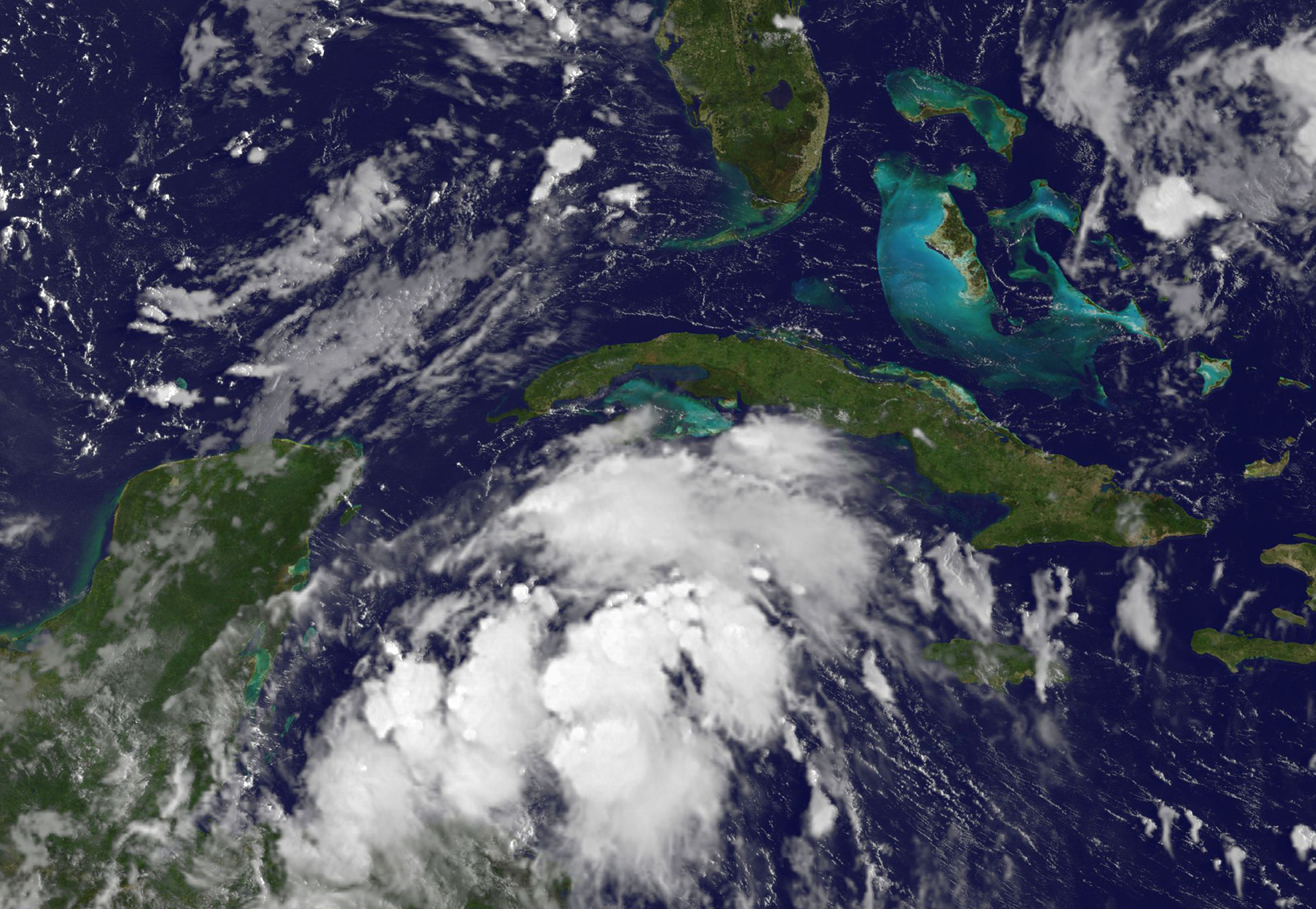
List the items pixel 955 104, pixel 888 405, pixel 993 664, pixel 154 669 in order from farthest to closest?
Answer: pixel 154 669, pixel 888 405, pixel 955 104, pixel 993 664

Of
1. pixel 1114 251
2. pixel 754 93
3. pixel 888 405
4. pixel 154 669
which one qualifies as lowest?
pixel 154 669

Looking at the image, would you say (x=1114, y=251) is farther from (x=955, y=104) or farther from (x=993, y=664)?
(x=993, y=664)

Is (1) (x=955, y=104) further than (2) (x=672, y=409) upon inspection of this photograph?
No

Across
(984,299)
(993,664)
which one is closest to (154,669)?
(993,664)

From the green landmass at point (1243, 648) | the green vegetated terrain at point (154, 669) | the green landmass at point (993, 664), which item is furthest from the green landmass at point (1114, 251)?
the green vegetated terrain at point (154, 669)

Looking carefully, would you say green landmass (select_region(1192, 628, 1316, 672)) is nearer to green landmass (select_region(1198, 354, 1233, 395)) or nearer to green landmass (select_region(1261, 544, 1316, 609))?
green landmass (select_region(1261, 544, 1316, 609))

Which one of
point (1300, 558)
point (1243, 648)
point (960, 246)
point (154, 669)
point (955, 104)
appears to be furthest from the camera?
point (154, 669)
